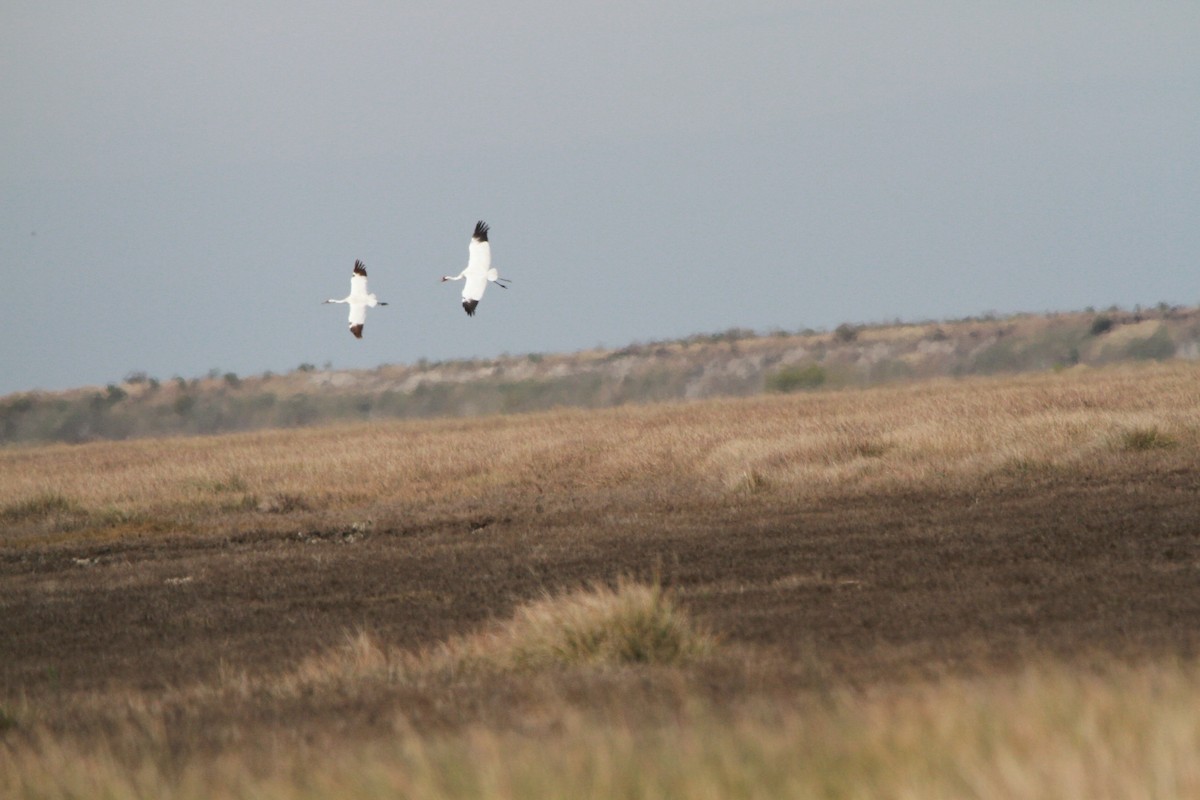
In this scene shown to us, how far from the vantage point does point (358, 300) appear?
2216 centimetres

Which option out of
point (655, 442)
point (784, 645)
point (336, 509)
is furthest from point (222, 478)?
point (784, 645)

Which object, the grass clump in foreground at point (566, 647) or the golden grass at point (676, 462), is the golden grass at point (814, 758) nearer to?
the grass clump in foreground at point (566, 647)

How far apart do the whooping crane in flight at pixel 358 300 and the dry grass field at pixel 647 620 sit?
2.80 meters

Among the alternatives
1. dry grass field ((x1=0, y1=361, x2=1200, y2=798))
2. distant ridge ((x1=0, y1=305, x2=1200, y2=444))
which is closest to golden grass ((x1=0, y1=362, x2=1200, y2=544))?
dry grass field ((x1=0, y1=361, x2=1200, y2=798))

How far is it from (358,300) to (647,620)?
47.3 ft

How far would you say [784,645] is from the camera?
8406 millimetres

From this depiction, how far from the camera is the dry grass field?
165 inches

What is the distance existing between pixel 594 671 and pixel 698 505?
1134cm

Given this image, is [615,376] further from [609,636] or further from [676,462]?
[609,636]

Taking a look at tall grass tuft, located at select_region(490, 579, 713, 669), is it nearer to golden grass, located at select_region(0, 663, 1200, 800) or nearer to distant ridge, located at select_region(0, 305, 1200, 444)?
golden grass, located at select_region(0, 663, 1200, 800)

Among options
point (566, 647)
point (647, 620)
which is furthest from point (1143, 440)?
point (566, 647)

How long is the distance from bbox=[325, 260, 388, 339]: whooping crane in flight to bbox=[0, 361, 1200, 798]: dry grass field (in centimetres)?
280

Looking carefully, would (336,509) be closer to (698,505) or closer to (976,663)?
(698,505)

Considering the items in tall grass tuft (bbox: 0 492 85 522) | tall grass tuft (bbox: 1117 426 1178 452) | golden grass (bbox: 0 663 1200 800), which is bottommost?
tall grass tuft (bbox: 0 492 85 522)
